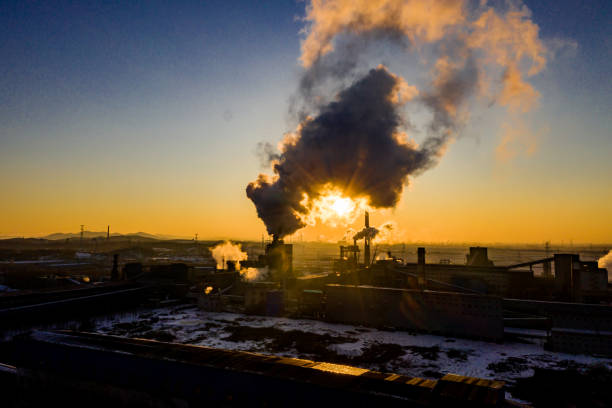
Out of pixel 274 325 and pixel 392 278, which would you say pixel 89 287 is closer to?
pixel 274 325

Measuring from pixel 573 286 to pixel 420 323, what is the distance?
10396 millimetres

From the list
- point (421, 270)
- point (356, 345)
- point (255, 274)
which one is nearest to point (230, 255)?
point (255, 274)

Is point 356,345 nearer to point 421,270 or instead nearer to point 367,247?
point 421,270

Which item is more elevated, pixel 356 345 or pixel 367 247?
pixel 367 247

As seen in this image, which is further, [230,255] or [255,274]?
[230,255]

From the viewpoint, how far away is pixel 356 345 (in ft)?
47.7

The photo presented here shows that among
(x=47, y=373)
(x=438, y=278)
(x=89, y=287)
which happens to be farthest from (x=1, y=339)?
(x=438, y=278)

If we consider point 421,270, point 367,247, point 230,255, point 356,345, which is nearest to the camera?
point 356,345

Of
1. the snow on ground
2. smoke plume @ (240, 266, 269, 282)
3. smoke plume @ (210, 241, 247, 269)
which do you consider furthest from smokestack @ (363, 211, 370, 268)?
the snow on ground

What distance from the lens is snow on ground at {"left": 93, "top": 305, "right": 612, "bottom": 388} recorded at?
1198cm

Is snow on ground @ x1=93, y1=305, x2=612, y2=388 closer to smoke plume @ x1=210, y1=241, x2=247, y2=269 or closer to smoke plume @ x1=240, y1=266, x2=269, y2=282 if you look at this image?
smoke plume @ x1=240, y1=266, x2=269, y2=282

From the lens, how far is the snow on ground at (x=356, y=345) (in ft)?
39.3

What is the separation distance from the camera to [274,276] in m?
33.8

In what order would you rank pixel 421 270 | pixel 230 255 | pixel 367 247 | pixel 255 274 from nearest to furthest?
pixel 421 270 → pixel 255 274 → pixel 367 247 → pixel 230 255
